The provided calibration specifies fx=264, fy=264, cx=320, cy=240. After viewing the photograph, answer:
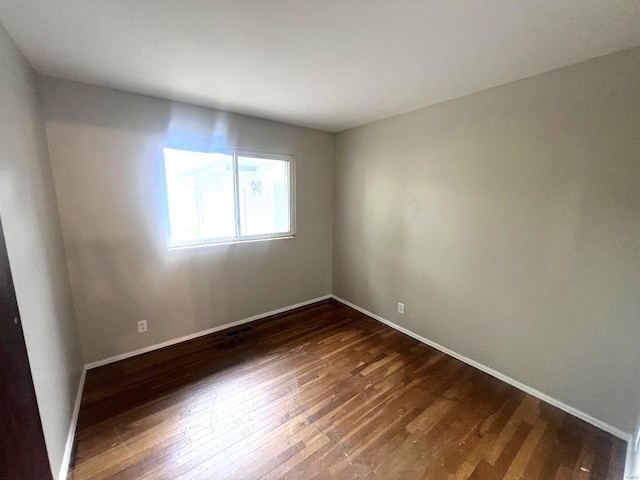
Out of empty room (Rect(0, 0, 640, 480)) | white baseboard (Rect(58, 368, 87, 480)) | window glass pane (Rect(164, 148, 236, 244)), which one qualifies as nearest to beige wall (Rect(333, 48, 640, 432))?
empty room (Rect(0, 0, 640, 480))

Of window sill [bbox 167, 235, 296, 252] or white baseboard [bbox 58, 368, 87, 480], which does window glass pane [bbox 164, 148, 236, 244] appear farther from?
white baseboard [bbox 58, 368, 87, 480]

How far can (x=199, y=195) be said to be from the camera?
8.87 feet

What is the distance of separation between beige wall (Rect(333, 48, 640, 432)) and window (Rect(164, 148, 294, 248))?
128 cm

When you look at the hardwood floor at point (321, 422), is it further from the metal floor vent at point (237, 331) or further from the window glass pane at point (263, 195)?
the window glass pane at point (263, 195)

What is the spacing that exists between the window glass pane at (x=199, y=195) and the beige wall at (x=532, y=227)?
5.76 feet

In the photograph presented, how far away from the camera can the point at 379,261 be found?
3.16m

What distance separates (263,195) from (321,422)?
2.38 meters

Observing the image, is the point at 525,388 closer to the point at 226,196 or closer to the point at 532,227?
the point at 532,227

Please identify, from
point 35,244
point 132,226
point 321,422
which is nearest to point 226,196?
point 132,226

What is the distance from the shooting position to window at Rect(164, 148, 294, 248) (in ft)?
8.45

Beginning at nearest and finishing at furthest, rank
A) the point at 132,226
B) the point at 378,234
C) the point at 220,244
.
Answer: the point at 132,226
the point at 220,244
the point at 378,234

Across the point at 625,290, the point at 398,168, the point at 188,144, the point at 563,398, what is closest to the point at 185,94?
the point at 188,144

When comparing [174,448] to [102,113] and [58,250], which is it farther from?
[102,113]

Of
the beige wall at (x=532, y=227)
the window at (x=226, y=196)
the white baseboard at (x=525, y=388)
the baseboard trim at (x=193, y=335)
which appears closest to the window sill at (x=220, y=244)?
the window at (x=226, y=196)
